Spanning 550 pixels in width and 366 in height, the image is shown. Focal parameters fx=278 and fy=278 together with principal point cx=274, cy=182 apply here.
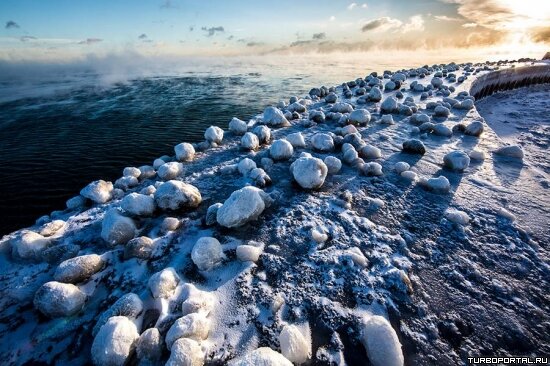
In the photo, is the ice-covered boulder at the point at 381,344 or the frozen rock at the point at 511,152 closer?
the ice-covered boulder at the point at 381,344

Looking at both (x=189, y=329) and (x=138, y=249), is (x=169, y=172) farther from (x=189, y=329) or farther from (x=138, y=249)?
(x=189, y=329)

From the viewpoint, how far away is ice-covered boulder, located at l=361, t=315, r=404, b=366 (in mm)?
2020

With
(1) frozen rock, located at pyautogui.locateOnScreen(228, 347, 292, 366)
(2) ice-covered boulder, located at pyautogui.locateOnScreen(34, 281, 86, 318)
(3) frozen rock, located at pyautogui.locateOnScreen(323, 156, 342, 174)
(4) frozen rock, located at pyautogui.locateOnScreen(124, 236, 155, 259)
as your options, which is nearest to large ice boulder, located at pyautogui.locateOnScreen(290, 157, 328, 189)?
(3) frozen rock, located at pyautogui.locateOnScreen(323, 156, 342, 174)

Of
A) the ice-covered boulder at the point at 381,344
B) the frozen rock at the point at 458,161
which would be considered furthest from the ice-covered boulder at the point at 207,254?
the frozen rock at the point at 458,161

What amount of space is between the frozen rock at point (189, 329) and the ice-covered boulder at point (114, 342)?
11.1 inches

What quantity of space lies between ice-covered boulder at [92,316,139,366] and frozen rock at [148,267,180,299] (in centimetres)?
37

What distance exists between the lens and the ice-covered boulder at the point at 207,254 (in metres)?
2.87

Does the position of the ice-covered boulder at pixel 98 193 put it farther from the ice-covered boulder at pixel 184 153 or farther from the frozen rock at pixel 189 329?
the frozen rock at pixel 189 329

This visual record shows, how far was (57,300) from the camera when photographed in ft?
8.14

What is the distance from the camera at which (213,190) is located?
4512mm

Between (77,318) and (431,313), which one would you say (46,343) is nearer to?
(77,318)

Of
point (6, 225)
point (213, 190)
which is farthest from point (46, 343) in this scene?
point (6, 225)

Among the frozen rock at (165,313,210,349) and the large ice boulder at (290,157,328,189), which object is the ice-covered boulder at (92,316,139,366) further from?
the large ice boulder at (290,157,328,189)

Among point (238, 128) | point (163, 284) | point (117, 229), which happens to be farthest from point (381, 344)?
point (238, 128)
